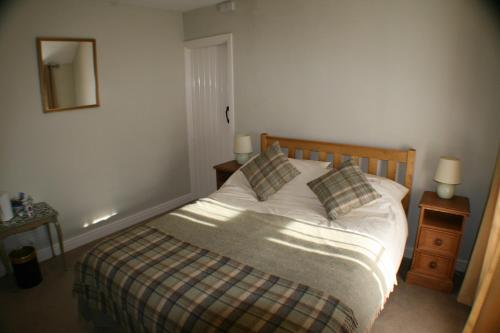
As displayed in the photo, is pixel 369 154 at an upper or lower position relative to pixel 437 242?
upper

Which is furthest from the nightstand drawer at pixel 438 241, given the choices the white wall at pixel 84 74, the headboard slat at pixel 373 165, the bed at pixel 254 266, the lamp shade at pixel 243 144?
the white wall at pixel 84 74

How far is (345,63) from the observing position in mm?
3111

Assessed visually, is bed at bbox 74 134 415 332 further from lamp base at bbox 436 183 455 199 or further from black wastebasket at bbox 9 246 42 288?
black wastebasket at bbox 9 246 42 288

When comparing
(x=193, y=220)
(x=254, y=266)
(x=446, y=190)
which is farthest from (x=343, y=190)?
(x=193, y=220)

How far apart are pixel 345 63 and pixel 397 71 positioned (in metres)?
0.47

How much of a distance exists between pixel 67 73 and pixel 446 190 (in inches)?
138

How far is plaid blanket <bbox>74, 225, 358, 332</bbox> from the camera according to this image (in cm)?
152

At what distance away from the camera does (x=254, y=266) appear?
6.31ft

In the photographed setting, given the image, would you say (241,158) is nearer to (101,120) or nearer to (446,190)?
(101,120)

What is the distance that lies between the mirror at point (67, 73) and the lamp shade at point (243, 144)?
1510mm

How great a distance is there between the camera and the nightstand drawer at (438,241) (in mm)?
2543

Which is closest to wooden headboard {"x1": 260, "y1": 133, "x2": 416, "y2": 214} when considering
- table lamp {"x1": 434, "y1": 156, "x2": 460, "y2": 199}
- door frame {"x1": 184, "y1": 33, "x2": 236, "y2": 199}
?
table lamp {"x1": 434, "y1": 156, "x2": 460, "y2": 199}

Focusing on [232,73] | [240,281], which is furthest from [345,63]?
[240,281]

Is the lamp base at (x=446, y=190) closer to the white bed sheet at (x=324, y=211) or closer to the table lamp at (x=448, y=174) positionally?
the table lamp at (x=448, y=174)
